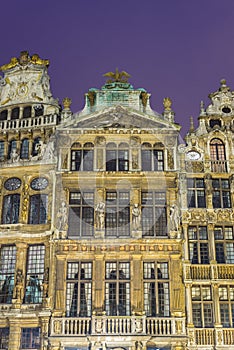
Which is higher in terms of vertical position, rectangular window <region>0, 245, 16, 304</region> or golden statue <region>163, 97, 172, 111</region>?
golden statue <region>163, 97, 172, 111</region>

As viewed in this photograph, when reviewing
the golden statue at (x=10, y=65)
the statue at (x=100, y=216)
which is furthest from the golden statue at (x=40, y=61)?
the statue at (x=100, y=216)

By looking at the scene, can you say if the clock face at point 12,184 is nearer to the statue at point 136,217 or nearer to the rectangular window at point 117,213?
the rectangular window at point 117,213

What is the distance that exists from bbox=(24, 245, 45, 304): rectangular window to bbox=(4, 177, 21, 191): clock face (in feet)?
12.8

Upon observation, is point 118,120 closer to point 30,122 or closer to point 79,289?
point 30,122

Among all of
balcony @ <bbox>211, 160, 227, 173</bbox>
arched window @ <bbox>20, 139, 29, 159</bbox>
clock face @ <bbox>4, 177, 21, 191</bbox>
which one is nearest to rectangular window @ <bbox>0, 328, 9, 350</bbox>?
clock face @ <bbox>4, 177, 21, 191</bbox>

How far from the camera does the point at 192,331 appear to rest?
88.8 ft

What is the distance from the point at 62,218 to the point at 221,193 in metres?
9.34

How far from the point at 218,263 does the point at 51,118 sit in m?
13.3

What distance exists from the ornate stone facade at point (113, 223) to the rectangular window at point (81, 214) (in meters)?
0.06

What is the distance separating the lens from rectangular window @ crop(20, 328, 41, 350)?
90.3 feet

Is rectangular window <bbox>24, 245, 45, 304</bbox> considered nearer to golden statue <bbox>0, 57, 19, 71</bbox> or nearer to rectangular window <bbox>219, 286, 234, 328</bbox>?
rectangular window <bbox>219, 286, 234, 328</bbox>

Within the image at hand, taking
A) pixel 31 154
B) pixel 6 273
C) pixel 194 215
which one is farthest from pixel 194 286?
pixel 31 154

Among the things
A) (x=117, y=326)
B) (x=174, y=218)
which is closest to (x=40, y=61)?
(x=174, y=218)

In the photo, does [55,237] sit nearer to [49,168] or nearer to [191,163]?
[49,168]
